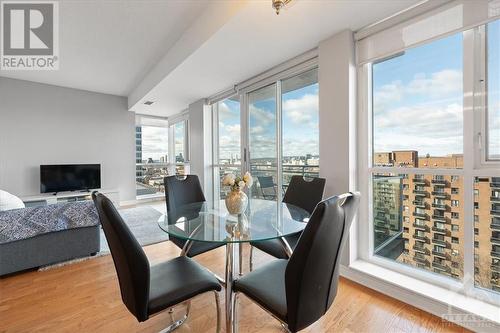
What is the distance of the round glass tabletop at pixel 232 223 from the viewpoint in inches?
54.4

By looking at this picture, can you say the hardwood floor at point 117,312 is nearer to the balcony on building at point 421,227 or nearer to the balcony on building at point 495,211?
the balcony on building at point 421,227

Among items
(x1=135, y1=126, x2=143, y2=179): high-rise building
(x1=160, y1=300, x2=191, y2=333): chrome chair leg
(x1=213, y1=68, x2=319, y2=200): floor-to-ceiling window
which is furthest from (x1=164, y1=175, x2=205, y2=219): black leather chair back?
(x1=135, y1=126, x2=143, y2=179): high-rise building

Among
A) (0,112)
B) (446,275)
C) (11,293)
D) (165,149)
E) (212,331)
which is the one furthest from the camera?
(165,149)

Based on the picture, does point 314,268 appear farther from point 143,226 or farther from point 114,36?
point 143,226

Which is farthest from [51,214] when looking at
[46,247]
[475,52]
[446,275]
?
[475,52]

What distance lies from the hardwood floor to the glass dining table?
35 centimetres

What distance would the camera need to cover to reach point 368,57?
2.13 metres

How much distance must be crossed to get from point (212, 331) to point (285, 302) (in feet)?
2.51

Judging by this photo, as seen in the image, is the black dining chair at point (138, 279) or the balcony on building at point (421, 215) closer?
the black dining chair at point (138, 279)

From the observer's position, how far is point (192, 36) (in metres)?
2.53

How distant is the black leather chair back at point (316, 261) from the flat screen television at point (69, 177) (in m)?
5.14

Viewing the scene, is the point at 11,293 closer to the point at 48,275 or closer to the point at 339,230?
the point at 48,275

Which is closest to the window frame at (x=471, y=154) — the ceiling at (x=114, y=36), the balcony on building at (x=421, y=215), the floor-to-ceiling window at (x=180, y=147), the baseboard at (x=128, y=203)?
the balcony on building at (x=421, y=215)

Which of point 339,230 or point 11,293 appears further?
point 11,293
